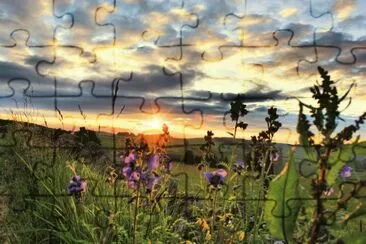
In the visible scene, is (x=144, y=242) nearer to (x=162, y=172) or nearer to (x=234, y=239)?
(x=234, y=239)

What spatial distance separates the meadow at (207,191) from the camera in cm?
434

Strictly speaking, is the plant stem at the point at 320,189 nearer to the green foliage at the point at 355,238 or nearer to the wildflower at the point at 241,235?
the green foliage at the point at 355,238

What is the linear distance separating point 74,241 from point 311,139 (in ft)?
10.8

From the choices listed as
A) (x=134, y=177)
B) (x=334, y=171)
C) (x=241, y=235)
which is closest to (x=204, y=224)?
(x=241, y=235)

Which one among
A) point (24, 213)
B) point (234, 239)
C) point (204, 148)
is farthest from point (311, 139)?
point (24, 213)

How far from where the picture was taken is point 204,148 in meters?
7.17

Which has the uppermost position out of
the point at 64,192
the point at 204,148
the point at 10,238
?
the point at 204,148

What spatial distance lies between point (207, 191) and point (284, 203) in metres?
2.53

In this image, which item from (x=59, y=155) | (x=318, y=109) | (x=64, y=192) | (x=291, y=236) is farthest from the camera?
(x=59, y=155)

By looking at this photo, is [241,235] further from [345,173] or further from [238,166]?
[345,173]

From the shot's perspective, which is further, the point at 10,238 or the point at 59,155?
the point at 59,155

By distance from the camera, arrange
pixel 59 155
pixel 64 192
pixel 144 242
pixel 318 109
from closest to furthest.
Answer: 1. pixel 318 109
2. pixel 144 242
3. pixel 64 192
4. pixel 59 155

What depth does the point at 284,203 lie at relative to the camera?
466 centimetres

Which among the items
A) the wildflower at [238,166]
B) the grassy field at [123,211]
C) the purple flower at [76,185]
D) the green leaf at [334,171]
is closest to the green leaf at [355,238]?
the green leaf at [334,171]
